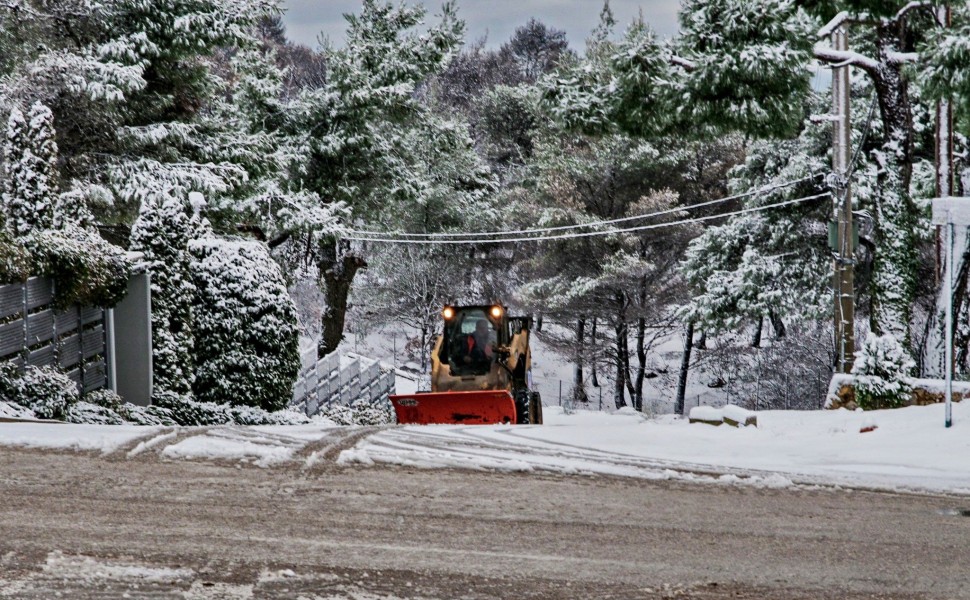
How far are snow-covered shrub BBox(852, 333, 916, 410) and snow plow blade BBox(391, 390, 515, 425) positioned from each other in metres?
4.68

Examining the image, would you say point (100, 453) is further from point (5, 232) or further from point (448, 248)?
point (448, 248)

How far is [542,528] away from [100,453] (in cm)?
370

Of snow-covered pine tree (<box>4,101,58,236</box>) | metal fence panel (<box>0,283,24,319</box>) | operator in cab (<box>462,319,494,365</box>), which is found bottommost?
operator in cab (<box>462,319,494,365</box>)

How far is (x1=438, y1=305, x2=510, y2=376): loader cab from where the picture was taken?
1600 cm

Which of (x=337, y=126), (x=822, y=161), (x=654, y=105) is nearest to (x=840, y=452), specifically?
(x=654, y=105)

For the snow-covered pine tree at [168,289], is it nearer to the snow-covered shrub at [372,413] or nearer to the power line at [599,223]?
the snow-covered shrub at [372,413]

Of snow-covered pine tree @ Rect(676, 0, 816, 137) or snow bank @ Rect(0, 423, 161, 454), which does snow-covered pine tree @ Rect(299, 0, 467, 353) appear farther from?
snow bank @ Rect(0, 423, 161, 454)

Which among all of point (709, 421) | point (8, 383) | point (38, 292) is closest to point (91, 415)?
point (8, 383)

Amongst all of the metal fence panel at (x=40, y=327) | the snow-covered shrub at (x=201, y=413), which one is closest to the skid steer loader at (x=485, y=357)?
the snow-covered shrub at (x=201, y=413)

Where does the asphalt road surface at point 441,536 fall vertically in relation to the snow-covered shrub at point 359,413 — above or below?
above

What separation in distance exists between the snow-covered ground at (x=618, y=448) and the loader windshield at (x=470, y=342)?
19.2ft

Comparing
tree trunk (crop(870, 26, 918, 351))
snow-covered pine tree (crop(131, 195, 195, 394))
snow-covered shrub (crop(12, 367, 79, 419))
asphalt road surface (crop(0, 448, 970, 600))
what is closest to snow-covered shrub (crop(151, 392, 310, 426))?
snow-covered pine tree (crop(131, 195, 195, 394))

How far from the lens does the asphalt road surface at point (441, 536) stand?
4938 mm

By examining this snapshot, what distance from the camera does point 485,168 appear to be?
38.7 metres
